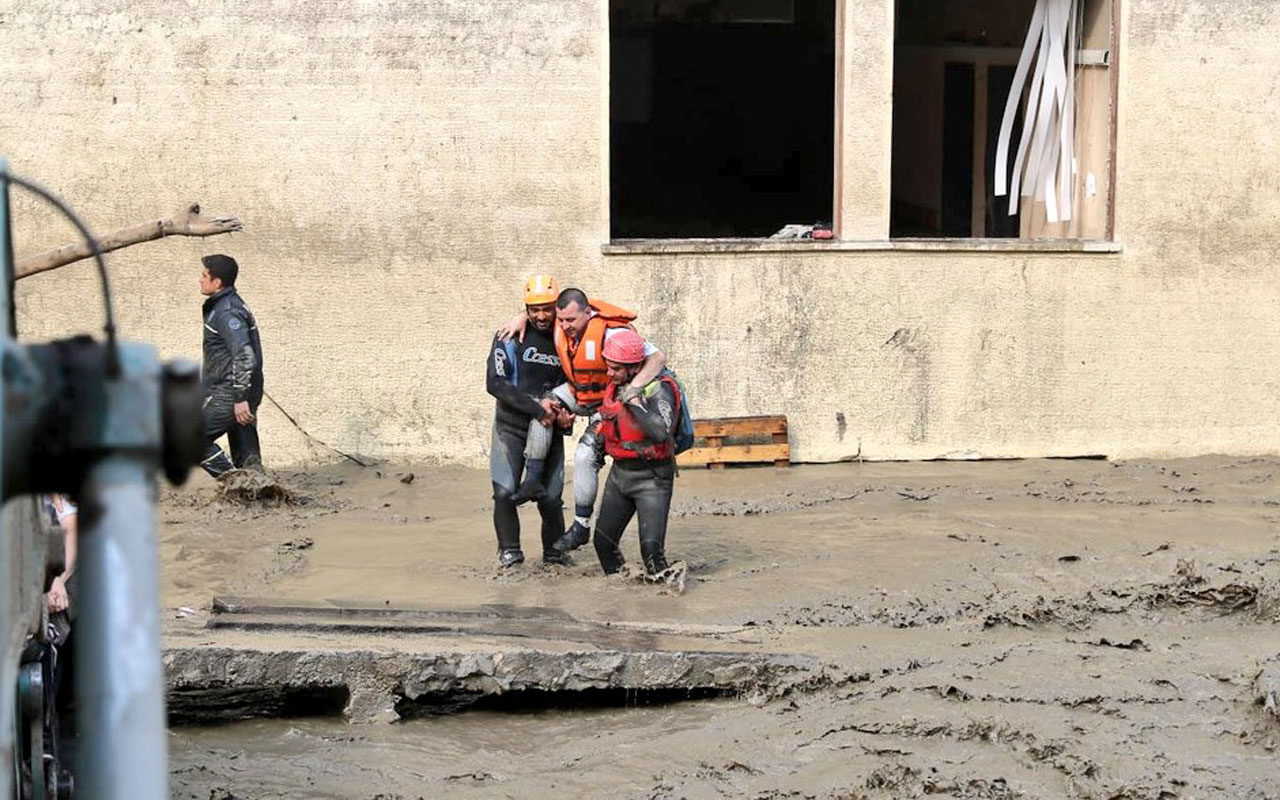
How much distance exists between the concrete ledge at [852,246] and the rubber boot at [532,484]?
131 inches

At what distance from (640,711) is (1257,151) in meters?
8.02

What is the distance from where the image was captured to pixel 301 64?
12078 mm

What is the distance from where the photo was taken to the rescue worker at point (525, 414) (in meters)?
9.42

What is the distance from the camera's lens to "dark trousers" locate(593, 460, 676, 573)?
9.11 m

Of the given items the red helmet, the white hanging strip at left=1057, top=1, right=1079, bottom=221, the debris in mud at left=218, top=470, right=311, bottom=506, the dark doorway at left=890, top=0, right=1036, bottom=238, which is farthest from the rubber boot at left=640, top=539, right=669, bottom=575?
the dark doorway at left=890, top=0, right=1036, bottom=238

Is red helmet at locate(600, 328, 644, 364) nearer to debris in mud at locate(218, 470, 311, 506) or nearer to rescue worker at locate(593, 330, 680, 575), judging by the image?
rescue worker at locate(593, 330, 680, 575)

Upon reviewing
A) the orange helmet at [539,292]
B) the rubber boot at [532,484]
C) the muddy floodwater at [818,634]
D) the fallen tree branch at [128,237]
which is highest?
the fallen tree branch at [128,237]

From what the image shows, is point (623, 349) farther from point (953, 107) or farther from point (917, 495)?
point (953, 107)

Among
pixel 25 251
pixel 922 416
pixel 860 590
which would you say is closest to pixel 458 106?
pixel 25 251

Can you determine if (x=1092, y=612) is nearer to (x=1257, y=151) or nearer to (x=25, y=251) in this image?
(x=1257, y=151)

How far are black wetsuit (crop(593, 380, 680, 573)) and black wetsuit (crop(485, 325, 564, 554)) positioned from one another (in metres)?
0.42

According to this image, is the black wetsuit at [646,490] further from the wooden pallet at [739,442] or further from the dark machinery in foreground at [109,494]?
the dark machinery in foreground at [109,494]

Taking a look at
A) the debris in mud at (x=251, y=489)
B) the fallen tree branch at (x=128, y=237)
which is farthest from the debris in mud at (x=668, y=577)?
the debris in mud at (x=251, y=489)

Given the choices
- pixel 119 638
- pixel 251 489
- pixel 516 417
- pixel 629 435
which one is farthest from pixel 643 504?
pixel 119 638
